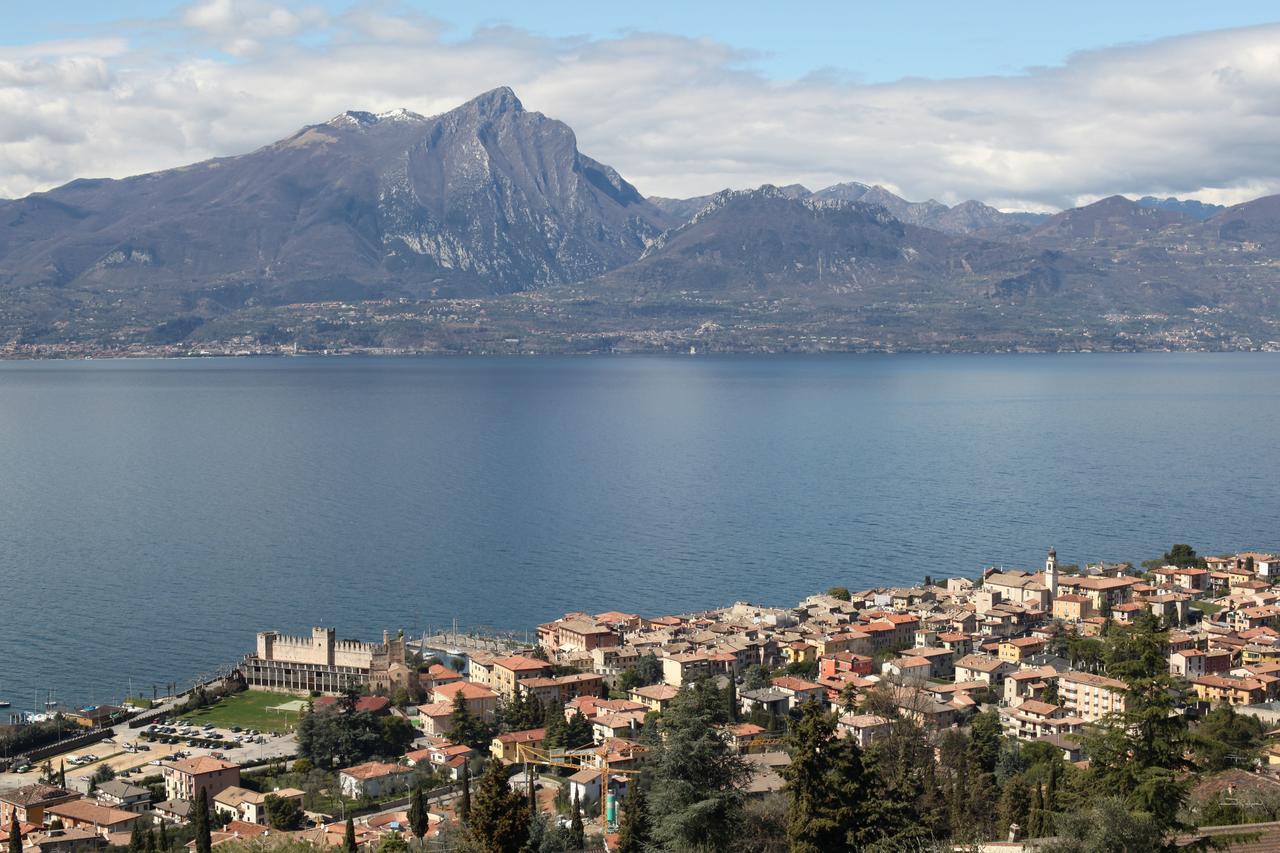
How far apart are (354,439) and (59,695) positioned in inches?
2667

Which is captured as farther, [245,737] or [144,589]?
[144,589]

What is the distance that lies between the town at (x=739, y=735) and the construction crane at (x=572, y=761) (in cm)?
8

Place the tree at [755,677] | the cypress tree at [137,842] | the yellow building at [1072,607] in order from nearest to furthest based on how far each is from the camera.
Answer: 1. the cypress tree at [137,842]
2. the tree at [755,677]
3. the yellow building at [1072,607]

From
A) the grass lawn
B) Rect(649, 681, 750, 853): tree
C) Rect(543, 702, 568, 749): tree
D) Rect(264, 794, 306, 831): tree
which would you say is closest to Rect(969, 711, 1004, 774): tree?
Rect(543, 702, 568, 749): tree

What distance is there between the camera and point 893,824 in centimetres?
1897

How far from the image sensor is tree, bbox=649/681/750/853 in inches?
714

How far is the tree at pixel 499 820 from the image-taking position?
52.4 feet

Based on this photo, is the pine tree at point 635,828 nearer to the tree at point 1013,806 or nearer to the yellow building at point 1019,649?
the tree at point 1013,806

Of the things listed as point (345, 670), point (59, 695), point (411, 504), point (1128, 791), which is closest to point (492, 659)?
point (345, 670)

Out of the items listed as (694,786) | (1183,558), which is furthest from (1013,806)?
(1183,558)

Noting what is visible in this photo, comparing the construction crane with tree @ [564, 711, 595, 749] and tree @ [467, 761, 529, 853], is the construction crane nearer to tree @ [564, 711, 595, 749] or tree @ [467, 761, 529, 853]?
tree @ [564, 711, 595, 749]

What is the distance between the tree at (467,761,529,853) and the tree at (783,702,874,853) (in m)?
4.28

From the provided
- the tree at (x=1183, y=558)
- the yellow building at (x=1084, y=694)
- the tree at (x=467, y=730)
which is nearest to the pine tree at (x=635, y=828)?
the tree at (x=467, y=730)

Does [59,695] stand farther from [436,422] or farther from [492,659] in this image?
[436,422]
